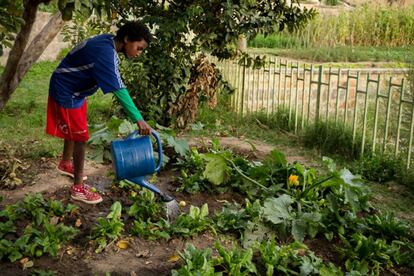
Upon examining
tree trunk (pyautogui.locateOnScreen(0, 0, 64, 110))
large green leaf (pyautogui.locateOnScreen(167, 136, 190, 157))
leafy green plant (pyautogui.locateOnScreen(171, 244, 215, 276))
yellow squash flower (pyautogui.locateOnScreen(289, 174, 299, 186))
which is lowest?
leafy green plant (pyautogui.locateOnScreen(171, 244, 215, 276))

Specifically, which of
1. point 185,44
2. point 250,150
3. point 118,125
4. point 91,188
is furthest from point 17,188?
point 185,44

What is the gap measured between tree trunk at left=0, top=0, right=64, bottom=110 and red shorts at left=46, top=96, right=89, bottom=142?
2.12ft

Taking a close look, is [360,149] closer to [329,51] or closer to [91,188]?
[91,188]

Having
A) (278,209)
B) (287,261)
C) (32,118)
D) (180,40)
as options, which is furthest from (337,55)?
(287,261)

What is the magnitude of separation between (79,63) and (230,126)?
3869 millimetres

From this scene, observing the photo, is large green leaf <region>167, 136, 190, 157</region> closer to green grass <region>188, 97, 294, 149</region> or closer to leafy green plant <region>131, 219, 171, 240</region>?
leafy green plant <region>131, 219, 171, 240</region>

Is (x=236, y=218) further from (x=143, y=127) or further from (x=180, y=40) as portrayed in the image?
(x=180, y=40)

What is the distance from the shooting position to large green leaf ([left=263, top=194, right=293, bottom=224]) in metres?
4.12

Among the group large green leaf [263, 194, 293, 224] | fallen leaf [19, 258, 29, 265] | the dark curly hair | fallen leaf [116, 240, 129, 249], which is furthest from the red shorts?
large green leaf [263, 194, 293, 224]

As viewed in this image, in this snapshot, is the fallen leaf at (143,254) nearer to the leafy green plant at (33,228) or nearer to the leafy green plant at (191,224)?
the leafy green plant at (191,224)

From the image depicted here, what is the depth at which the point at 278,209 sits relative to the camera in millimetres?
4188

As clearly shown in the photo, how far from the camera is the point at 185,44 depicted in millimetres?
7418

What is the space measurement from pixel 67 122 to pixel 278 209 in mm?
1824

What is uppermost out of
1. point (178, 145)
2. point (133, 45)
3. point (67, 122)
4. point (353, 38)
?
point (133, 45)
